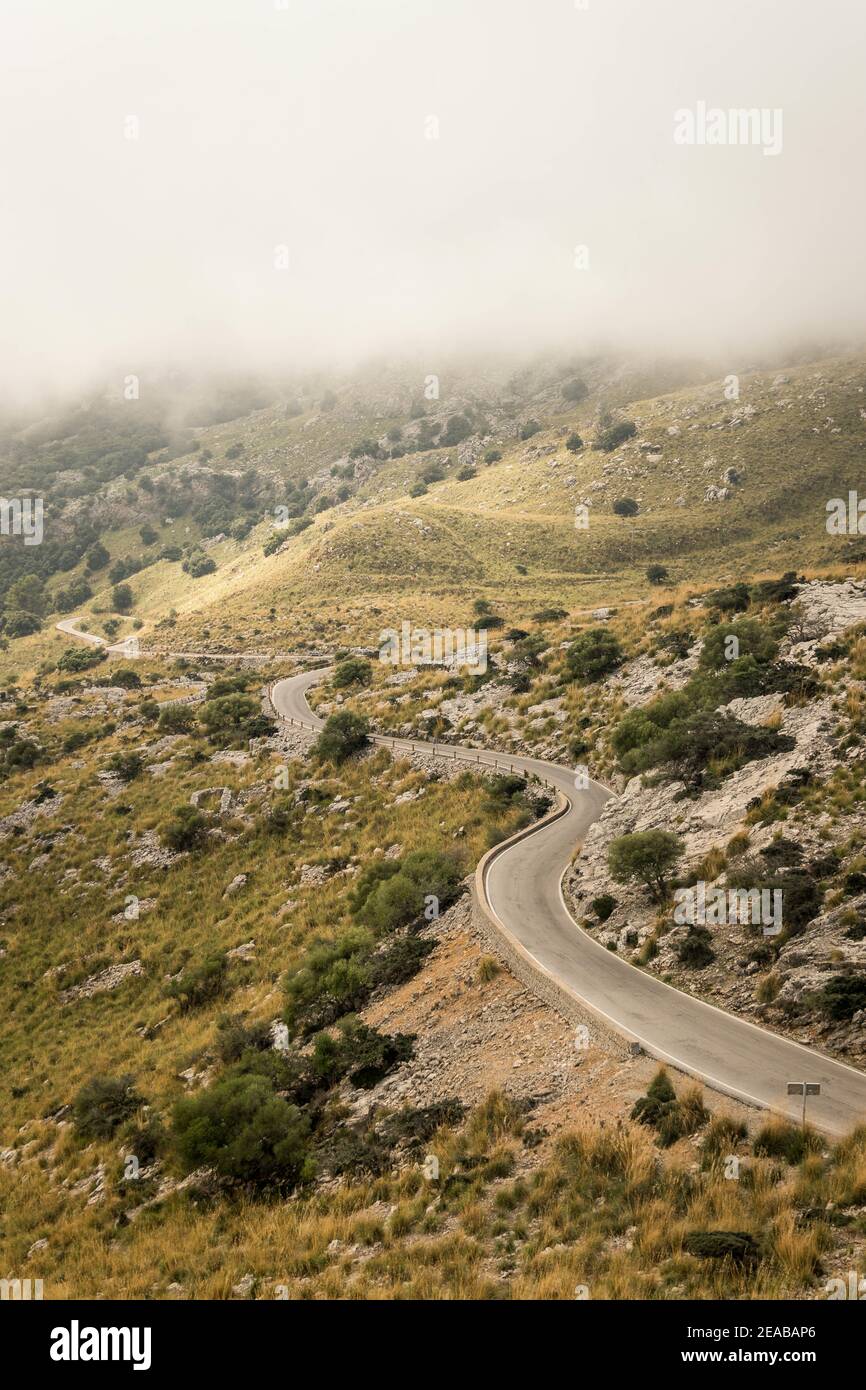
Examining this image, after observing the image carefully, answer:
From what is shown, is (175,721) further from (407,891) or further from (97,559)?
(97,559)

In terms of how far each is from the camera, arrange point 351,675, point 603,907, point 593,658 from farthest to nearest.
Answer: point 351,675
point 593,658
point 603,907

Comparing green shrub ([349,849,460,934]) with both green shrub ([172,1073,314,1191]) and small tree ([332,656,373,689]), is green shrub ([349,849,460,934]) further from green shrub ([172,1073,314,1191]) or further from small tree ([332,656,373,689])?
small tree ([332,656,373,689])

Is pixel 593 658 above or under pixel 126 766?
above

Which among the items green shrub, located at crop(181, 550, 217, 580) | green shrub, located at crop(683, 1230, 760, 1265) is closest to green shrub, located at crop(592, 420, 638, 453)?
green shrub, located at crop(181, 550, 217, 580)

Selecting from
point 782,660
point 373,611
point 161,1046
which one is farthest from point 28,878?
point 373,611

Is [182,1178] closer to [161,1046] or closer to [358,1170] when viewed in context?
[358,1170]

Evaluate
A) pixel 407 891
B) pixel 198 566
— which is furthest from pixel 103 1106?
pixel 198 566
